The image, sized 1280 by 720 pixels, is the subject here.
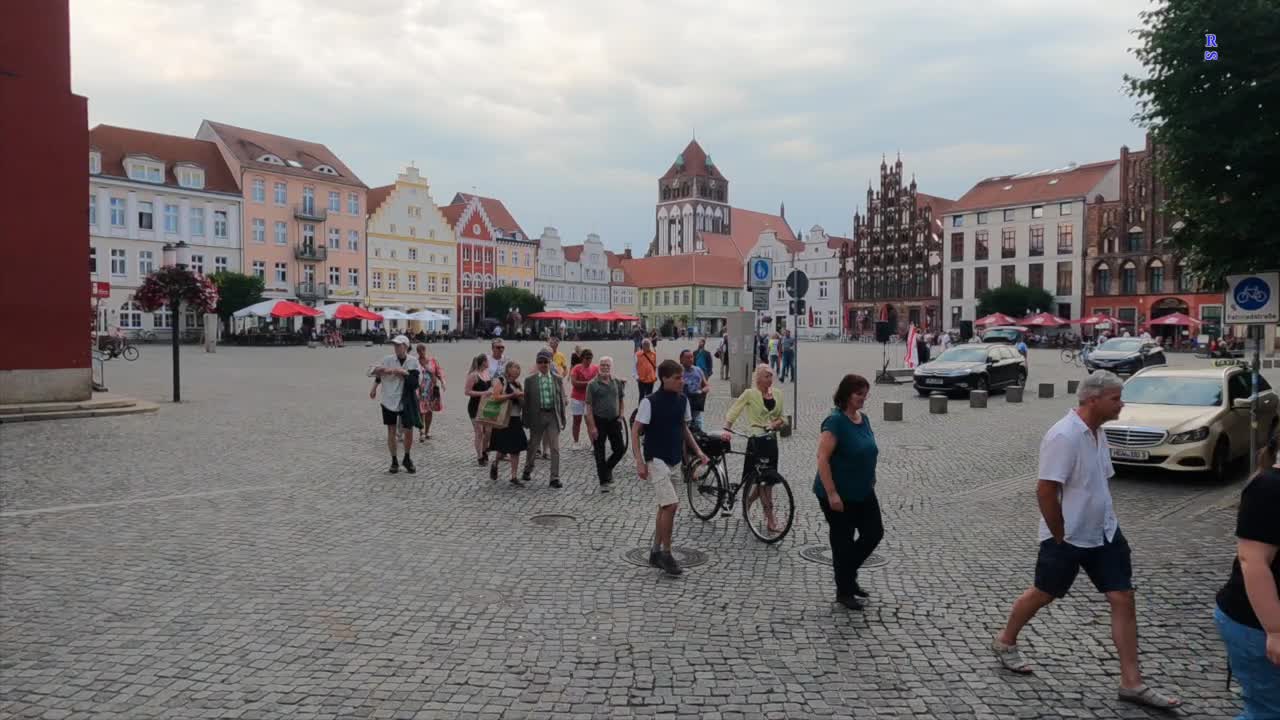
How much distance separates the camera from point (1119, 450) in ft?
36.4

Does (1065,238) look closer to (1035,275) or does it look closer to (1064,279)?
(1064,279)

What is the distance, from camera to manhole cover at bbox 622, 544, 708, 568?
7242 mm

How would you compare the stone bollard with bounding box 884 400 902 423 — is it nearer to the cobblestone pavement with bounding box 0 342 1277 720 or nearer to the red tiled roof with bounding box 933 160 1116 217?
the cobblestone pavement with bounding box 0 342 1277 720

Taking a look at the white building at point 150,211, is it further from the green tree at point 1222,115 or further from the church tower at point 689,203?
A: the church tower at point 689,203

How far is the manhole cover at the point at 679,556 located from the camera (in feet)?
23.8

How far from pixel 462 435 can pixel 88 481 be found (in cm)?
580

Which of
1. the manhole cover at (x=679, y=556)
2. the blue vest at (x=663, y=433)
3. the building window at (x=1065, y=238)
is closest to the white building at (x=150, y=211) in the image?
the manhole cover at (x=679, y=556)

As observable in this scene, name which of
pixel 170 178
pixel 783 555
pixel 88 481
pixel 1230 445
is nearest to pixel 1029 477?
pixel 1230 445

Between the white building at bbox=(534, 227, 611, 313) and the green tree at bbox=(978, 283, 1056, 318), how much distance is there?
38.8 m

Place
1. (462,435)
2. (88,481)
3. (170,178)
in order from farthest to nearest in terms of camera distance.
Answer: (170,178) → (462,435) → (88,481)

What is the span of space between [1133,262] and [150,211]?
7627cm

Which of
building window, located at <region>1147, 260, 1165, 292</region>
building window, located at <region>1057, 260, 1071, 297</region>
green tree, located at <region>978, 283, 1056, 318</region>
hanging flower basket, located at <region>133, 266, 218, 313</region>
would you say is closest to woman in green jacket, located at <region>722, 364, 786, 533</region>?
hanging flower basket, located at <region>133, 266, 218, 313</region>

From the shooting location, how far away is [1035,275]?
80.4 m

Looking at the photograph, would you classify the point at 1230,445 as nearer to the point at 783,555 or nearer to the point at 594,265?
the point at 783,555
